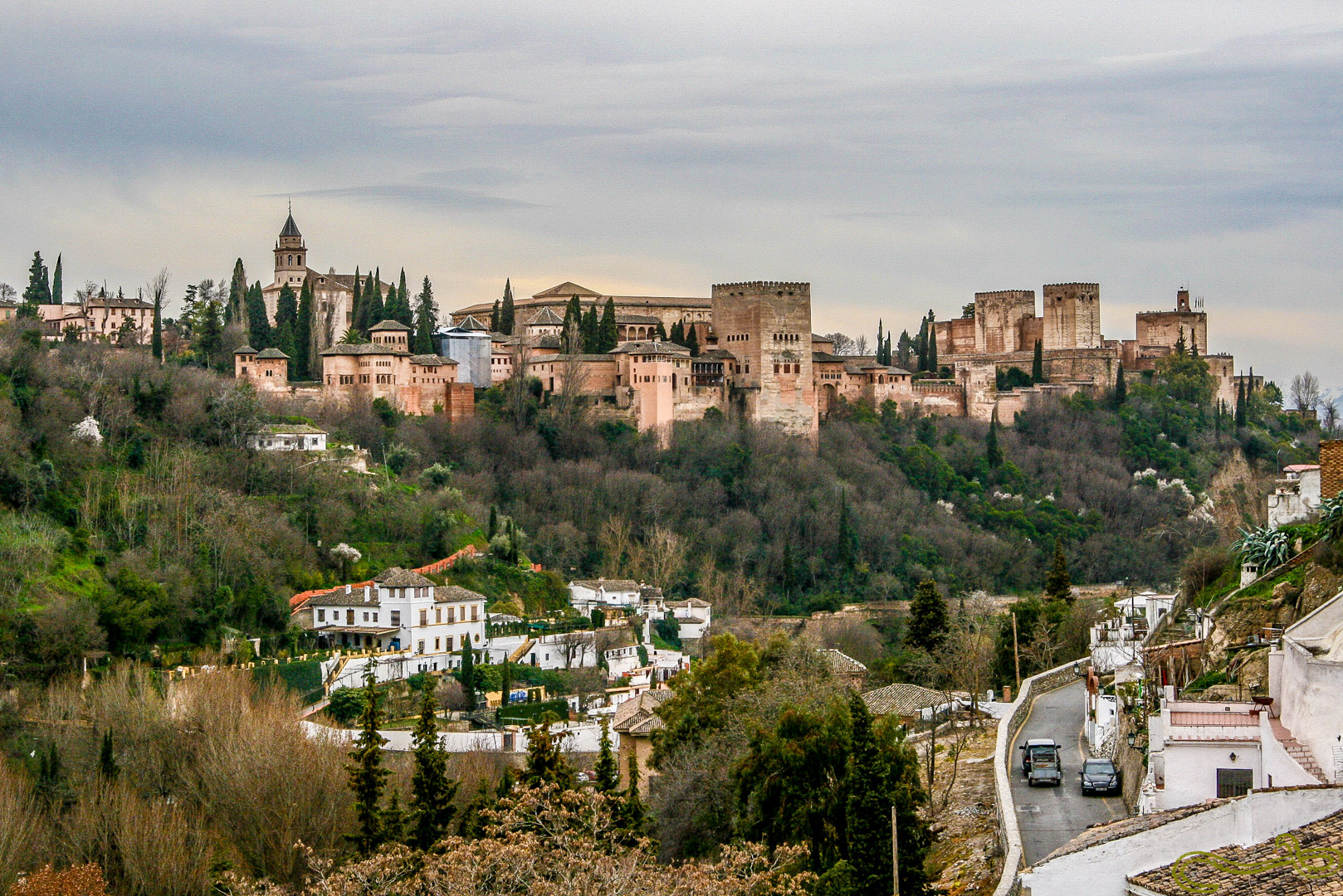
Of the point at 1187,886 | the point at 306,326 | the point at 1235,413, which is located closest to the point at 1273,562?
the point at 1187,886

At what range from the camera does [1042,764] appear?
19.4m

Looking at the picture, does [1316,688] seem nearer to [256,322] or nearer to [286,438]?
[286,438]

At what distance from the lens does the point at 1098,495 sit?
66625mm

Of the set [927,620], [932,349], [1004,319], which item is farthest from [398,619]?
[1004,319]

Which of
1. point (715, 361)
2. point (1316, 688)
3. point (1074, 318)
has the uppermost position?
point (1074, 318)

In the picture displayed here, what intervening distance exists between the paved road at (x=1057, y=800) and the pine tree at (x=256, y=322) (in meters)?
40.5

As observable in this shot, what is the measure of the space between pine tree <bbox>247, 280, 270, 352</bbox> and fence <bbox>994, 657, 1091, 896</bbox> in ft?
121

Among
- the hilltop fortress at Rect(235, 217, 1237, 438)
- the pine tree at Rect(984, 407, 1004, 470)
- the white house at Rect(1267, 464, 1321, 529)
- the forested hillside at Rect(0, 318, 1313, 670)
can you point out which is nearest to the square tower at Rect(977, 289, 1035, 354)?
the hilltop fortress at Rect(235, 217, 1237, 438)

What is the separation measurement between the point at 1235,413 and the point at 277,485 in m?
45.9

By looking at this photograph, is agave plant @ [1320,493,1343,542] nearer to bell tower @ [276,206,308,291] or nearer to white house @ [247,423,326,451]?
white house @ [247,423,326,451]

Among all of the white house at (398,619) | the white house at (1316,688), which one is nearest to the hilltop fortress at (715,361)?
the white house at (398,619)

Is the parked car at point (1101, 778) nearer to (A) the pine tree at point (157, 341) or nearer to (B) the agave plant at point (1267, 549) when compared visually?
(B) the agave plant at point (1267, 549)

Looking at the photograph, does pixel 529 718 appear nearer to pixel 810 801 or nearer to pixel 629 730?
pixel 629 730

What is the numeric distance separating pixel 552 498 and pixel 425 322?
940 cm
